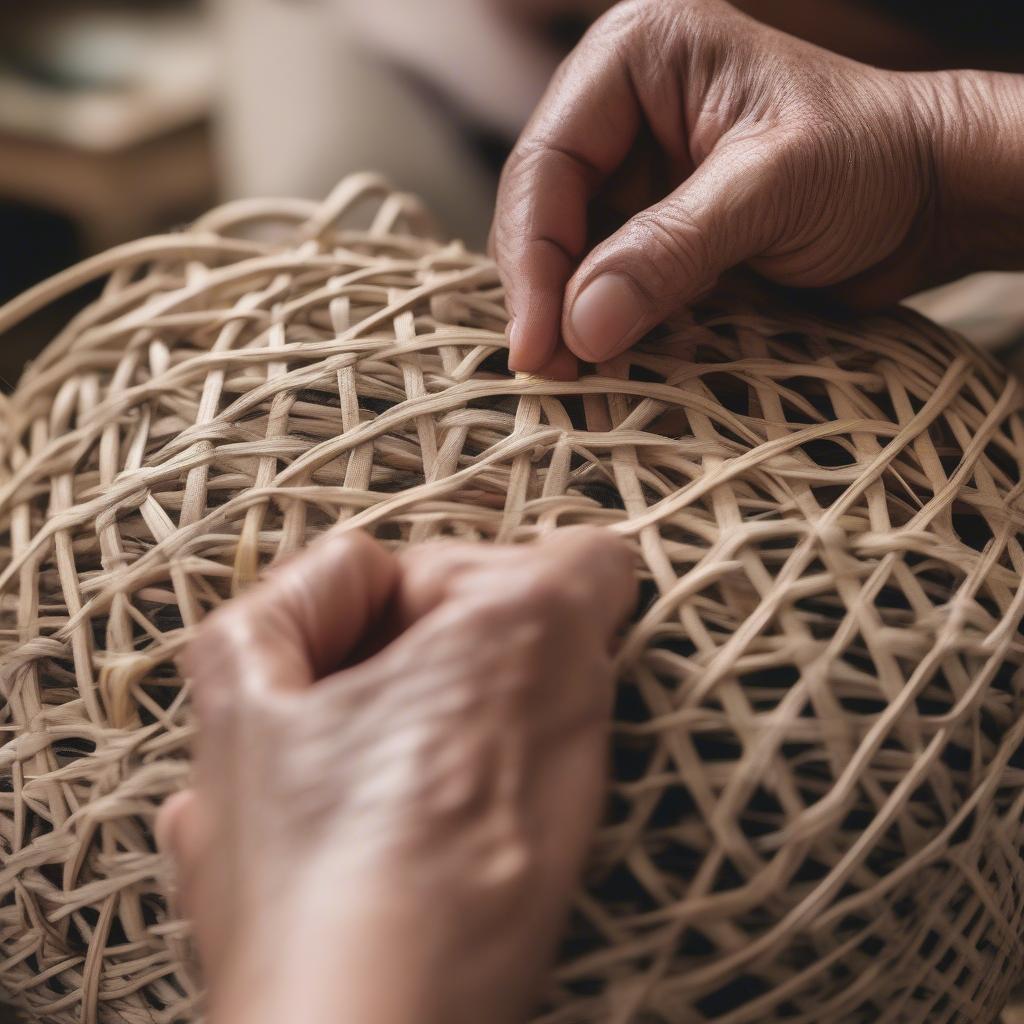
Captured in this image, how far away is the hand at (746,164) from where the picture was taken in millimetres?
526

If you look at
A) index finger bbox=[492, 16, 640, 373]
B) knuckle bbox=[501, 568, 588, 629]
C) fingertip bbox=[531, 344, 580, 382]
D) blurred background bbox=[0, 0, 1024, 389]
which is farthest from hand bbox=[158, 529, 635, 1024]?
blurred background bbox=[0, 0, 1024, 389]

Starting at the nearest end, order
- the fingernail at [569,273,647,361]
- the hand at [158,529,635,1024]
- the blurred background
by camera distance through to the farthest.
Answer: the hand at [158,529,635,1024] → the fingernail at [569,273,647,361] → the blurred background

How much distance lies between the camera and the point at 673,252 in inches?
20.0

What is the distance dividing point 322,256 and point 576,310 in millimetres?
158

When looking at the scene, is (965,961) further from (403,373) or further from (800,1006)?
(403,373)

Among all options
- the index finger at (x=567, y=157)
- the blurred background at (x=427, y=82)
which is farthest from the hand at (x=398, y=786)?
the blurred background at (x=427, y=82)

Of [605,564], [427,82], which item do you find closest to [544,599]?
[605,564]

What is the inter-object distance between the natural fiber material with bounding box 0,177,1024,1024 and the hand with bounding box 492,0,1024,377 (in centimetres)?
5

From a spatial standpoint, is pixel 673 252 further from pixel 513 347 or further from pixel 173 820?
pixel 173 820

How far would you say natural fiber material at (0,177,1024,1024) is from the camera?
395 mm

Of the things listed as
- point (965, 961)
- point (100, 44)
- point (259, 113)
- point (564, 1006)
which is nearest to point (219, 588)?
point (564, 1006)

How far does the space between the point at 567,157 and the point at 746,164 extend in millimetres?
110

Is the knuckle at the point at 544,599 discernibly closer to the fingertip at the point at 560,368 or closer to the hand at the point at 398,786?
the hand at the point at 398,786

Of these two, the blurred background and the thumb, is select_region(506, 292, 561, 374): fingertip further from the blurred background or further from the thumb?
the blurred background
